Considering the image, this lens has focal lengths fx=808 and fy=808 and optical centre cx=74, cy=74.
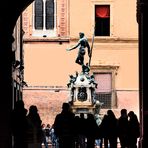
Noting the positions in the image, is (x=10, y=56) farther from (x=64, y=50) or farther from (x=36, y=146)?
(x=64, y=50)

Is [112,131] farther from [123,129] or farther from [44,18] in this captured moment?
[44,18]

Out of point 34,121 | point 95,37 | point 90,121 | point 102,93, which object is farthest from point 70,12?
point 34,121

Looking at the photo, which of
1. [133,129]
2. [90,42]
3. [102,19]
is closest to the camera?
[133,129]

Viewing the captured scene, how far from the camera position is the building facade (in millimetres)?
51375

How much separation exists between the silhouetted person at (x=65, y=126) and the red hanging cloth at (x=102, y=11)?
105 ft

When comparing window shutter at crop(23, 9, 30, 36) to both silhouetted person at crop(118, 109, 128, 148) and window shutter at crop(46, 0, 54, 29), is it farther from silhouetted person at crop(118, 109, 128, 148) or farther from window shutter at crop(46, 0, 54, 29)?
silhouetted person at crop(118, 109, 128, 148)

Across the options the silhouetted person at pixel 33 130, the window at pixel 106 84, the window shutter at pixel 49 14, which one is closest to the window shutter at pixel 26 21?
the window shutter at pixel 49 14

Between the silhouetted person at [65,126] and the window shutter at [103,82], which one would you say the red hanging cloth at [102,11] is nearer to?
the window shutter at [103,82]

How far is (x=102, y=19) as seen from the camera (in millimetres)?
52625

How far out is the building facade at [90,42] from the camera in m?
51.4

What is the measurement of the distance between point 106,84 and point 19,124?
31797 millimetres

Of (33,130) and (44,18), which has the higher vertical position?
(44,18)

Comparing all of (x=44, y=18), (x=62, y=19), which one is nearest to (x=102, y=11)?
(x=62, y=19)

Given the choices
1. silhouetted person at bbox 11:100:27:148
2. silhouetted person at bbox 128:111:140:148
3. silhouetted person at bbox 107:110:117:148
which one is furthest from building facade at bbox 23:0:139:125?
silhouetted person at bbox 11:100:27:148
